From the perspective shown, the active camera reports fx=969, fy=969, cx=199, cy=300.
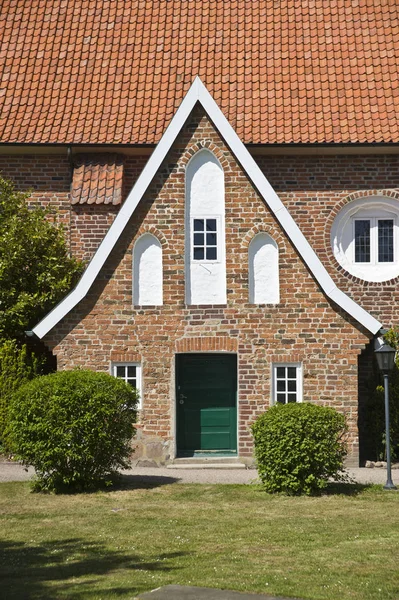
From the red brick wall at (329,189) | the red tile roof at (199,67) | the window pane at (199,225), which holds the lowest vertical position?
the window pane at (199,225)

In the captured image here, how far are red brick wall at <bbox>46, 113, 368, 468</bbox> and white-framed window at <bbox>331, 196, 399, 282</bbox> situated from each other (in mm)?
3640

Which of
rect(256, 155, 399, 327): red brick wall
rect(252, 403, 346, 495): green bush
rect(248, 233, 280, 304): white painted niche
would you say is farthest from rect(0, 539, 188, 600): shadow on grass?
rect(256, 155, 399, 327): red brick wall

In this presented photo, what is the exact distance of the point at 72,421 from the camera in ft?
49.4

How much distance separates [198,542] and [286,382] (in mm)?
7916

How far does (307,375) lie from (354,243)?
14.9 feet

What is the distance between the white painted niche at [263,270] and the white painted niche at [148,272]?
1.78 meters

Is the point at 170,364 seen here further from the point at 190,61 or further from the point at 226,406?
the point at 190,61

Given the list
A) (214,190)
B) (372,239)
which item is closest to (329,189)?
(372,239)

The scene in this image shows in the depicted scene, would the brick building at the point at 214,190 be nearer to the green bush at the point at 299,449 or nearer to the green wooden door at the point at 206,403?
the green wooden door at the point at 206,403

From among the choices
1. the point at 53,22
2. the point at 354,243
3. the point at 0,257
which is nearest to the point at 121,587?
the point at 0,257

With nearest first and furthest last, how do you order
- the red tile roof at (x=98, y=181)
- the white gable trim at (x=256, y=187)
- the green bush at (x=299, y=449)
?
the green bush at (x=299, y=449)
the white gable trim at (x=256, y=187)
the red tile roof at (x=98, y=181)

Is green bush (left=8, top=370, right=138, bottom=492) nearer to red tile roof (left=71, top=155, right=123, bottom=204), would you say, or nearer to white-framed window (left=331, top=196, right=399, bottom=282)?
red tile roof (left=71, top=155, right=123, bottom=204)

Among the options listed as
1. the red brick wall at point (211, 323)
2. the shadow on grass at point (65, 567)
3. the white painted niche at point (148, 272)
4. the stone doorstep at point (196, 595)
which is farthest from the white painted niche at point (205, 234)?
the stone doorstep at point (196, 595)

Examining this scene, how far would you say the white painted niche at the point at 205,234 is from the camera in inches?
749
